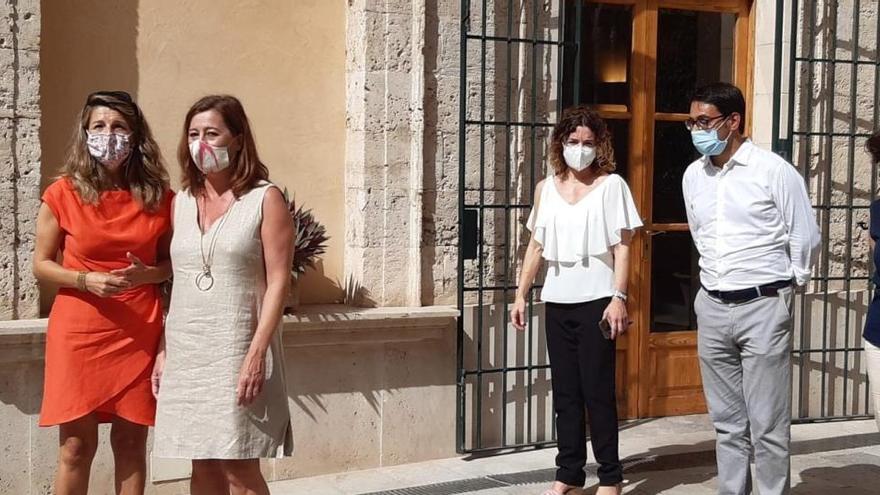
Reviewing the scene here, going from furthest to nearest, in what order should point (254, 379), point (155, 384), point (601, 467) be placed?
point (601, 467) < point (155, 384) < point (254, 379)

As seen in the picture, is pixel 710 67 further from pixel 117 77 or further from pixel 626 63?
pixel 117 77

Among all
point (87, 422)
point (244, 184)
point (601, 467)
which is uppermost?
point (244, 184)

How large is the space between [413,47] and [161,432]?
3.01 metres

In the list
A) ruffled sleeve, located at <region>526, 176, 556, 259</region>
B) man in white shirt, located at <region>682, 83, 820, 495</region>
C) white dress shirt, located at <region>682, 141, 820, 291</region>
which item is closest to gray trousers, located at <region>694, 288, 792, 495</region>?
man in white shirt, located at <region>682, 83, 820, 495</region>

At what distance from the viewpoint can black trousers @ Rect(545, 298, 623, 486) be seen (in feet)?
18.0

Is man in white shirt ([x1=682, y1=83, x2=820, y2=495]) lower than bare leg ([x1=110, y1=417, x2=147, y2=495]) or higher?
higher

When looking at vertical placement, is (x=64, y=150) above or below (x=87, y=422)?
above

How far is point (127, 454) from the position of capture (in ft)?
14.3

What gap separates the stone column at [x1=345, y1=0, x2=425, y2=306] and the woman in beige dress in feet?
7.54

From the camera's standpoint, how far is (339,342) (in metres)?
6.16

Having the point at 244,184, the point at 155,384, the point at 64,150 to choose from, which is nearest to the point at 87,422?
the point at 155,384

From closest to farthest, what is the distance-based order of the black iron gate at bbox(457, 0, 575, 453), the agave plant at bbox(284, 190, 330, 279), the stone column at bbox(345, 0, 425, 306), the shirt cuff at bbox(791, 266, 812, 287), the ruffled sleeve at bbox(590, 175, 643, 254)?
the shirt cuff at bbox(791, 266, 812, 287), the ruffled sleeve at bbox(590, 175, 643, 254), the agave plant at bbox(284, 190, 330, 279), the stone column at bbox(345, 0, 425, 306), the black iron gate at bbox(457, 0, 575, 453)

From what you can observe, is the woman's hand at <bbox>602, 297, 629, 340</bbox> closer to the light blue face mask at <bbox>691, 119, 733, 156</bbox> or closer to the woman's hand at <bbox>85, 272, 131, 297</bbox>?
the light blue face mask at <bbox>691, 119, 733, 156</bbox>

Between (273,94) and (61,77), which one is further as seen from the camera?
(273,94)
